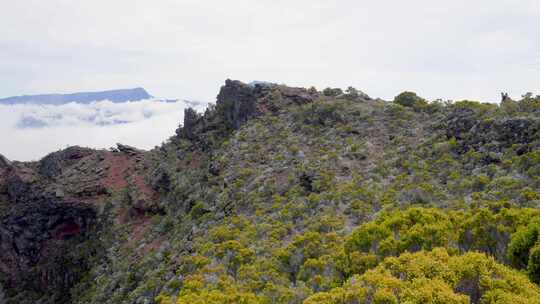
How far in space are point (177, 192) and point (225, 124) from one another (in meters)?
7.96

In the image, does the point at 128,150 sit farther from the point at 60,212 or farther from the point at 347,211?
the point at 347,211

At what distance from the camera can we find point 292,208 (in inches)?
973

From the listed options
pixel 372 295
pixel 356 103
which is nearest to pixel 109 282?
pixel 356 103

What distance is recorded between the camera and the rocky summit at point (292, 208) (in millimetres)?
14305

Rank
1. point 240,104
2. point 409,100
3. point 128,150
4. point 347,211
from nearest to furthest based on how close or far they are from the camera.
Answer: point 347,211, point 409,100, point 240,104, point 128,150

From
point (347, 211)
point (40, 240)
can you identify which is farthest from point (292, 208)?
point (40, 240)

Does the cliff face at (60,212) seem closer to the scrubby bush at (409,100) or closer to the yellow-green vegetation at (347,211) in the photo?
the yellow-green vegetation at (347,211)

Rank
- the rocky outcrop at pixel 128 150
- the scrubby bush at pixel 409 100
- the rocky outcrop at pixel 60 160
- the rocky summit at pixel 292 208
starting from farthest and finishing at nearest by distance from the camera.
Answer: the rocky outcrop at pixel 60 160
the rocky outcrop at pixel 128 150
the scrubby bush at pixel 409 100
the rocky summit at pixel 292 208

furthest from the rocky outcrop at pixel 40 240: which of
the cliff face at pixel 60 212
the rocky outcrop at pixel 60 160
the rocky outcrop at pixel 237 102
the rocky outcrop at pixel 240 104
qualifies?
the rocky outcrop at pixel 237 102

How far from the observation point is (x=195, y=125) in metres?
45.0

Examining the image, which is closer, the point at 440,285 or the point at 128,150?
the point at 440,285

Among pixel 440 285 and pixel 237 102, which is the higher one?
pixel 237 102

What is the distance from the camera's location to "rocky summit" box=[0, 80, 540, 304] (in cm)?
1430

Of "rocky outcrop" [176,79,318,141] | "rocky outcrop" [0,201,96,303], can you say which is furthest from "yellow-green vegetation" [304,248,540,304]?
"rocky outcrop" [0,201,96,303]
